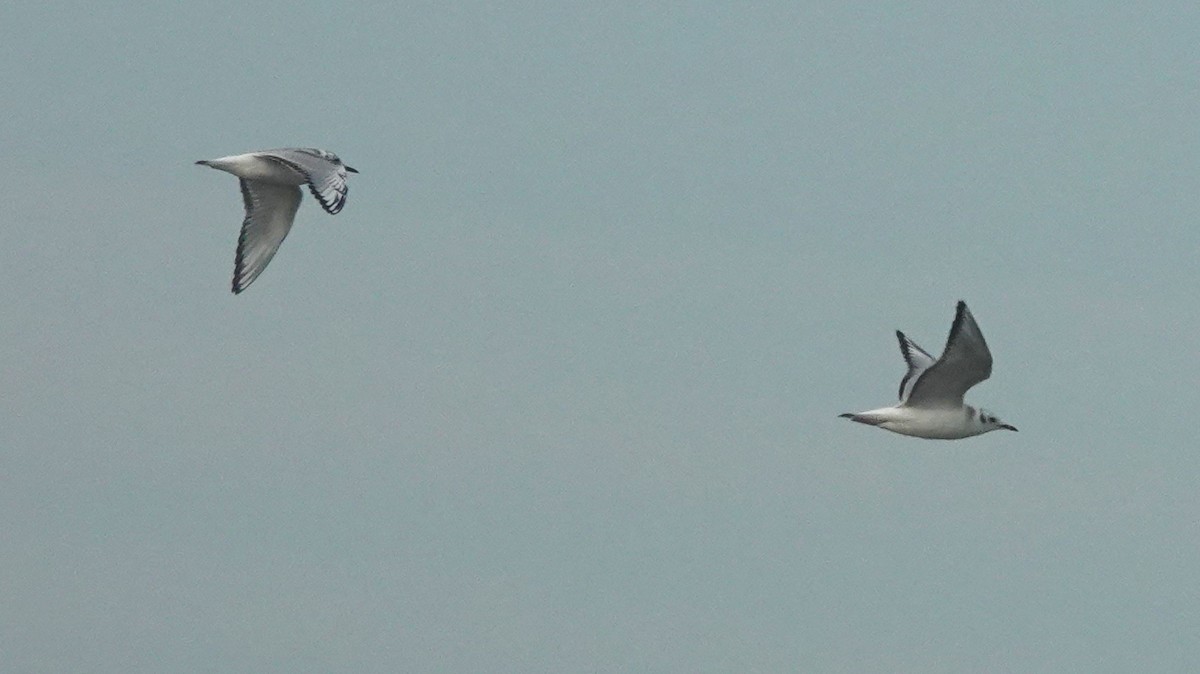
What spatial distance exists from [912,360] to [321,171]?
1335 cm

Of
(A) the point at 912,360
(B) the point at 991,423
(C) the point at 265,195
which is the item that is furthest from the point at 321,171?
(B) the point at 991,423

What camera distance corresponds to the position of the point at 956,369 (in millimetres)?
44000

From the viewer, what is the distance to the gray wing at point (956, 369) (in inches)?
1663

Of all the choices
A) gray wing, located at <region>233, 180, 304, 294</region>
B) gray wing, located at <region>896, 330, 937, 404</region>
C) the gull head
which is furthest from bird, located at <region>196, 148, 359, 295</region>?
the gull head

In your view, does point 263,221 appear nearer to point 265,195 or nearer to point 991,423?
point 265,195

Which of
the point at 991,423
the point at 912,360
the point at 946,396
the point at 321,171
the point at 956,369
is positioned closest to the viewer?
the point at 956,369

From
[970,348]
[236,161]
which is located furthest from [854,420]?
[236,161]

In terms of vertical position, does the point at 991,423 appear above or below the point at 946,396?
below

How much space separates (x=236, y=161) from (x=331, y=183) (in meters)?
4.45

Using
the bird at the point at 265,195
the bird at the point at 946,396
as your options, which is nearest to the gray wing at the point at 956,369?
the bird at the point at 946,396

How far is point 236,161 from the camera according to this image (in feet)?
161

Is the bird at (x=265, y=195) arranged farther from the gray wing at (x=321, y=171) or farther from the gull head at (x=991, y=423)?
the gull head at (x=991, y=423)

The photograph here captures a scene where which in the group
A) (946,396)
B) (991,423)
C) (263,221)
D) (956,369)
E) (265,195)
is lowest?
(991,423)

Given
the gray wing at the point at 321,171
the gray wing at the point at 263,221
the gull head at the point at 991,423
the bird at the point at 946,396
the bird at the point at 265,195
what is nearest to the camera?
the bird at the point at 946,396
